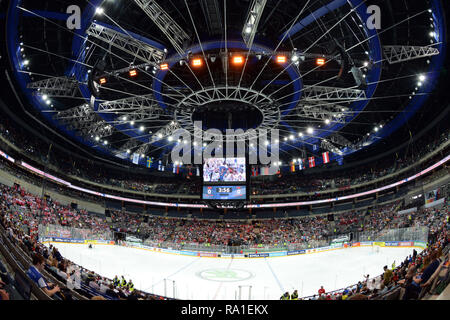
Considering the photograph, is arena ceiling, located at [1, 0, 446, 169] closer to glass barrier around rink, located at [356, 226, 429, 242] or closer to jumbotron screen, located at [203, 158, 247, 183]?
jumbotron screen, located at [203, 158, 247, 183]

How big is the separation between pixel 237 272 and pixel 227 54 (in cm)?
1805

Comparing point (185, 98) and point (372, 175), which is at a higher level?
point (185, 98)

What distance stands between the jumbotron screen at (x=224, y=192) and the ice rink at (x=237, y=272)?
757 centimetres

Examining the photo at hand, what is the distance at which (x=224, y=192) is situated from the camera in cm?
3425

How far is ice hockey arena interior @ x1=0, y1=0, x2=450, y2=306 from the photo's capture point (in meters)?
16.0

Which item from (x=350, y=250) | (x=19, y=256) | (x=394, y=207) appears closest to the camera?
(x=19, y=256)

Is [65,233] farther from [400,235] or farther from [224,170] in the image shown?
[400,235]

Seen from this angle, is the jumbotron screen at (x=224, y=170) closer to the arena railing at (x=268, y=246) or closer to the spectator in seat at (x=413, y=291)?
the arena railing at (x=268, y=246)

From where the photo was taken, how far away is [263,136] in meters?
35.3

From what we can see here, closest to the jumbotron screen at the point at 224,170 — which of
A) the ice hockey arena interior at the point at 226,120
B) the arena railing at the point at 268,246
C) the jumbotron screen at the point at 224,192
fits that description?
the ice hockey arena interior at the point at 226,120

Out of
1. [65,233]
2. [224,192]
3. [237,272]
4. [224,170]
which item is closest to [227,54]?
[224,170]
